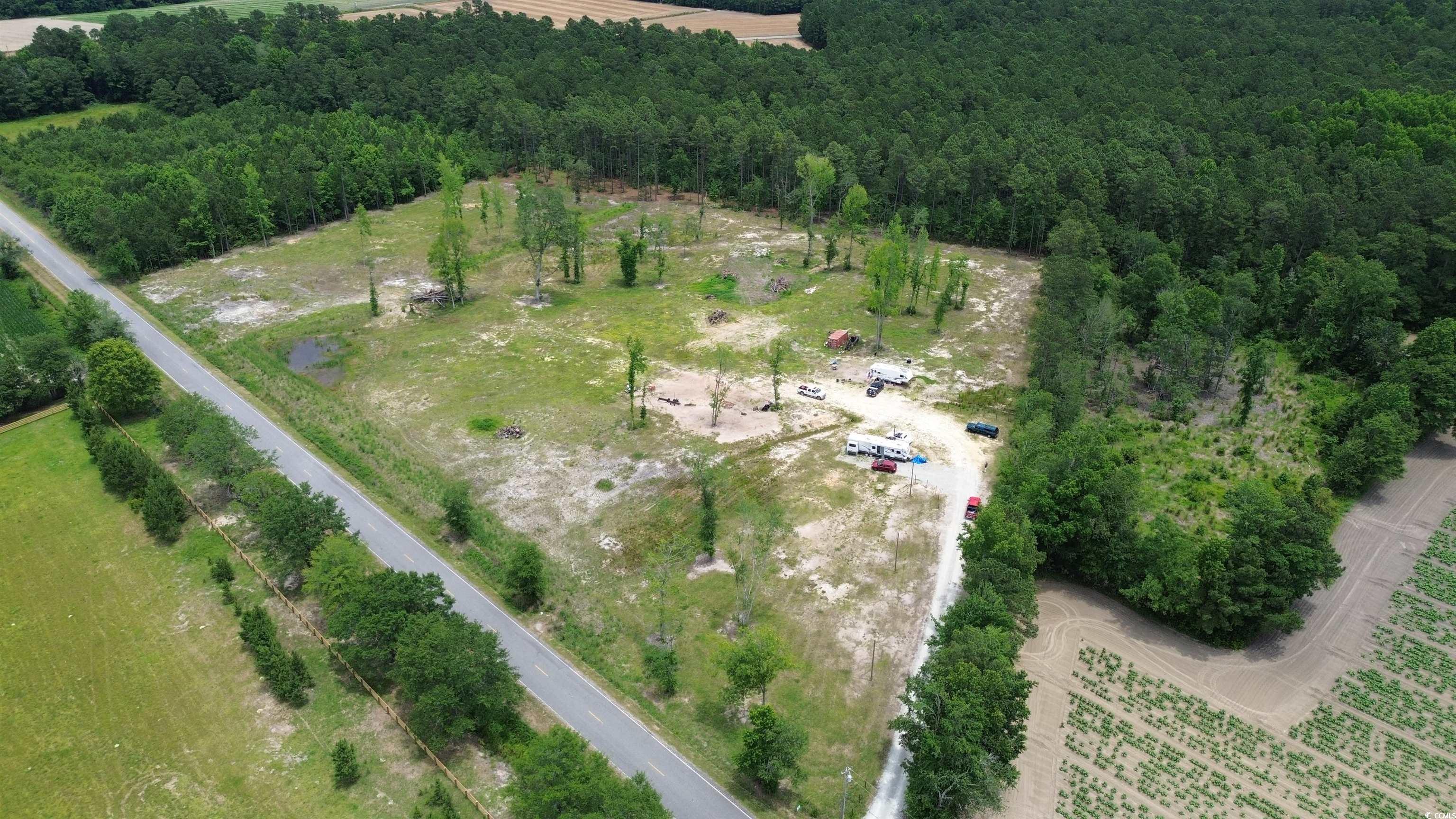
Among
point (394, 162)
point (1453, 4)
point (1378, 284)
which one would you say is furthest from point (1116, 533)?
point (1453, 4)

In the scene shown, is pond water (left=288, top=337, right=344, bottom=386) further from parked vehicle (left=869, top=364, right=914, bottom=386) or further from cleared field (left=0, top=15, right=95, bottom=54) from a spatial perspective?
cleared field (left=0, top=15, right=95, bottom=54)

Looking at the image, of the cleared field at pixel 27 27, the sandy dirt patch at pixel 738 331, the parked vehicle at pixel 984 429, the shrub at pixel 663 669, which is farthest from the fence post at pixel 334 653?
the cleared field at pixel 27 27

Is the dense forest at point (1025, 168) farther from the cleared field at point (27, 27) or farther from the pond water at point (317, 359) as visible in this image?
the pond water at point (317, 359)

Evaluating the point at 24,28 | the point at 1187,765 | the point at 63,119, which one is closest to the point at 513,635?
the point at 1187,765

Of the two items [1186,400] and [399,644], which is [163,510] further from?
[1186,400]

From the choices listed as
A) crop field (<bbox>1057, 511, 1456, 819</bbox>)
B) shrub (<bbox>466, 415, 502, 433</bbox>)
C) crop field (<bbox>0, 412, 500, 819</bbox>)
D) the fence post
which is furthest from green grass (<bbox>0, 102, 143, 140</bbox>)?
crop field (<bbox>1057, 511, 1456, 819</bbox>)

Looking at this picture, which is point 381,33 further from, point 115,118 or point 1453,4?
point 1453,4
